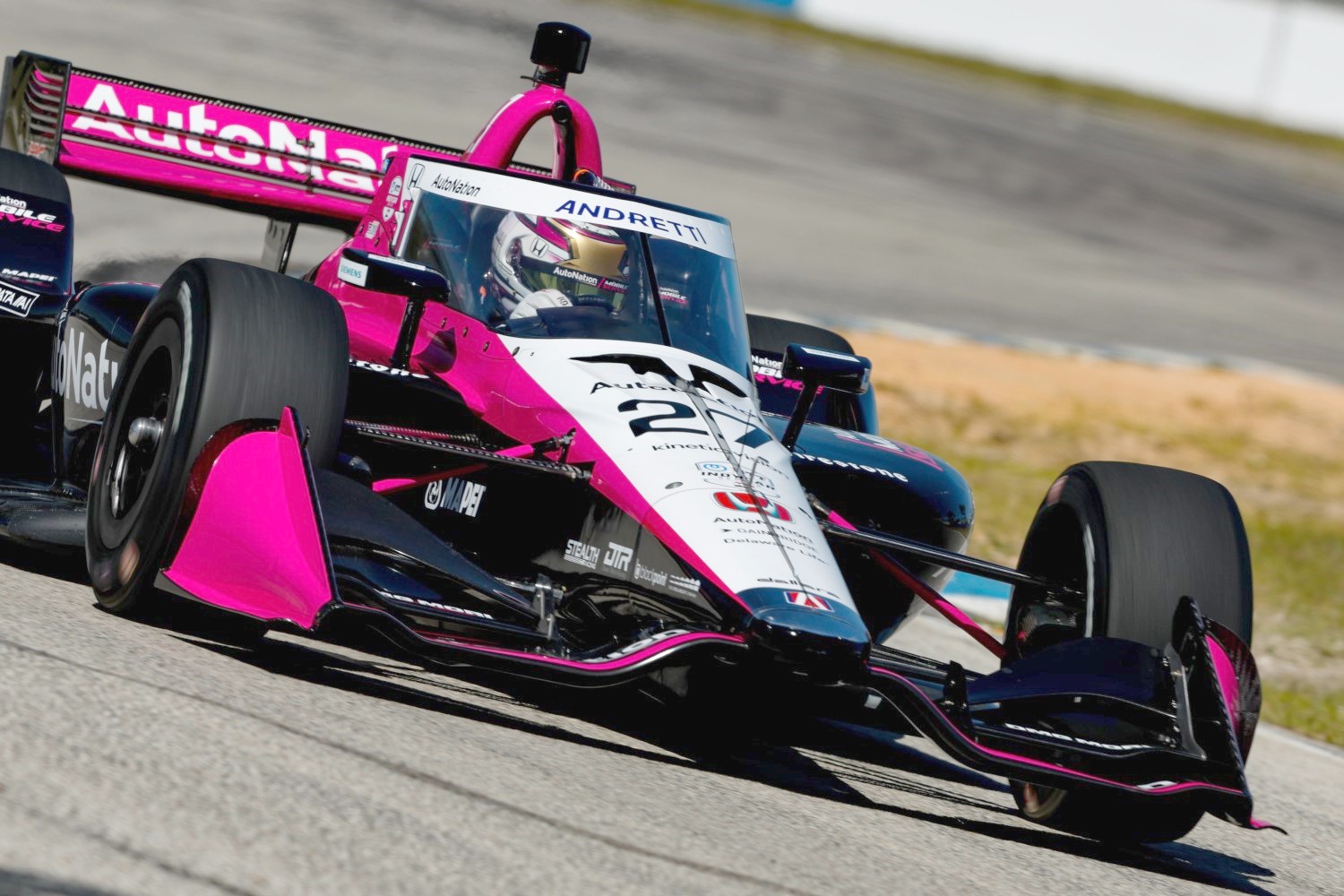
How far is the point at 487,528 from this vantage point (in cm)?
534

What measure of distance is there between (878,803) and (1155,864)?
2.34 feet

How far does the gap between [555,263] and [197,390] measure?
1.31m

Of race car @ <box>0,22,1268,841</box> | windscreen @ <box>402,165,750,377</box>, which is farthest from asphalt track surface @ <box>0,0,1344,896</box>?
windscreen @ <box>402,165,750,377</box>

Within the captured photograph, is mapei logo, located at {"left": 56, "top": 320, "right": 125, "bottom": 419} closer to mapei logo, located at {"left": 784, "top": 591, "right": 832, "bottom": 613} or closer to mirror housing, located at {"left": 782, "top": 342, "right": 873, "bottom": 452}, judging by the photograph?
mirror housing, located at {"left": 782, "top": 342, "right": 873, "bottom": 452}

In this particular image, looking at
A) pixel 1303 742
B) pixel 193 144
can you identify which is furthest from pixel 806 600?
pixel 193 144

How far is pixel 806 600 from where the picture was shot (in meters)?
4.52

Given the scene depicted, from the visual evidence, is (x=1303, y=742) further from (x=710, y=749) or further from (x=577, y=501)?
(x=577, y=501)

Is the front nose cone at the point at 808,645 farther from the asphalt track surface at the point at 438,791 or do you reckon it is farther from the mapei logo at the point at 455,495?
the mapei logo at the point at 455,495

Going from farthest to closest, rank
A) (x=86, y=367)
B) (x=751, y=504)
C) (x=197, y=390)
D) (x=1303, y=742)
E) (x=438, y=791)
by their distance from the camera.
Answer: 1. (x=1303, y=742)
2. (x=86, y=367)
3. (x=751, y=504)
4. (x=197, y=390)
5. (x=438, y=791)

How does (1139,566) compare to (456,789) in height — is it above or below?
above

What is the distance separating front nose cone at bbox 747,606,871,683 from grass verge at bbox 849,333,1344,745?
3986mm

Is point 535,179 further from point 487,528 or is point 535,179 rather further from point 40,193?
point 40,193

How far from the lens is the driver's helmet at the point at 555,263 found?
559cm

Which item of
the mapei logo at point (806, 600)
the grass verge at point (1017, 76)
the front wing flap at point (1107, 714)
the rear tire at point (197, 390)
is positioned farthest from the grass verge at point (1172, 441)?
the grass verge at point (1017, 76)
